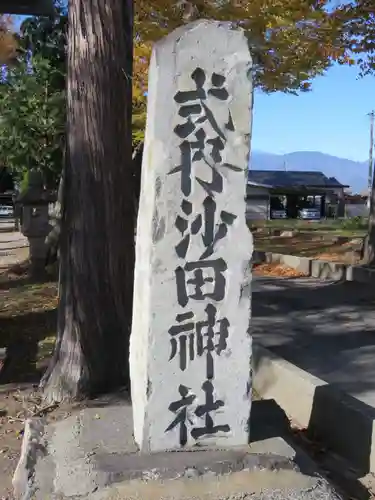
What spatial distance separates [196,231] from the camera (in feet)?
10.9

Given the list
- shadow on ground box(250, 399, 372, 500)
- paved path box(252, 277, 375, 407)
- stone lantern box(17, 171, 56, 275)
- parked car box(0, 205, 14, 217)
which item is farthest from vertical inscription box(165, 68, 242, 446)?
parked car box(0, 205, 14, 217)

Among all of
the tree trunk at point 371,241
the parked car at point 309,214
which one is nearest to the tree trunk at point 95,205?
the tree trunk at point 371,241

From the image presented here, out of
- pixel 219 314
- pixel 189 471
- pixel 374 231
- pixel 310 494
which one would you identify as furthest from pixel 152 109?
pixel 374 231

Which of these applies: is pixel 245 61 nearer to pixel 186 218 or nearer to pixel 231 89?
pixel 231 89

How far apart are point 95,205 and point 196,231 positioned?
1668 millimetres

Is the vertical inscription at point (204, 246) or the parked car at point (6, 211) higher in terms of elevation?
the vertical inscription at point (204, 246)

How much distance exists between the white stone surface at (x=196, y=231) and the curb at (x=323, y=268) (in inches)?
329

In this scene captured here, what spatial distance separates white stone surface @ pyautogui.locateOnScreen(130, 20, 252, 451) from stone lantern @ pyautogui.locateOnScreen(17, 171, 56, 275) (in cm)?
892

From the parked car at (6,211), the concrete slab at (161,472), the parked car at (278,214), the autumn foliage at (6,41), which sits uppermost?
the autumn foliage at (6,41)

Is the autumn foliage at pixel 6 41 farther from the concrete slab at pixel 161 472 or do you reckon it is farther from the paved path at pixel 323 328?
A: the concrete slab at pixel 161 472

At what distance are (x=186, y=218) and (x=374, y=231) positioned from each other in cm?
948

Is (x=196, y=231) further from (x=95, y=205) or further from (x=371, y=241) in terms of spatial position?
(x=371, y=241)

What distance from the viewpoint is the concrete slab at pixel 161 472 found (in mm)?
3105

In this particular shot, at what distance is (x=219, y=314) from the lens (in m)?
3.37
